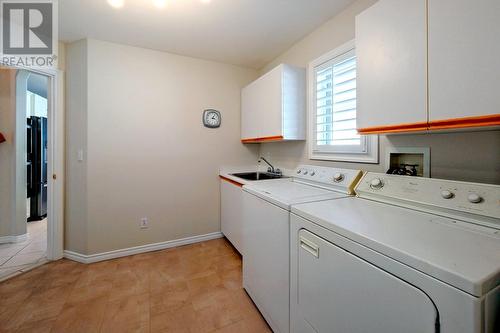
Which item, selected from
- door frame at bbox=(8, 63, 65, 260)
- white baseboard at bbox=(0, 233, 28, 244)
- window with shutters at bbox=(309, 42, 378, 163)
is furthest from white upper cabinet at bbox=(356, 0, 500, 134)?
white baseboard at bbox=(0, 233, 28, 244)

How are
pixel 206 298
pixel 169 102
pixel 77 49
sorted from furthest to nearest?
pixel 169 102
pixel 77 49
pixel 206 298

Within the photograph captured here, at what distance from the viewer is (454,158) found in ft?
3.80

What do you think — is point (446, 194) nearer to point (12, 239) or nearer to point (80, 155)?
point (80, 155)

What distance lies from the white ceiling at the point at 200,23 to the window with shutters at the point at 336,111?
0.44m

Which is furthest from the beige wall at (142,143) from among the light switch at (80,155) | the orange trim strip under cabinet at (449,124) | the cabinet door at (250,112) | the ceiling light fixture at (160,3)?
the orange trim strip under cabinet at (449,124)

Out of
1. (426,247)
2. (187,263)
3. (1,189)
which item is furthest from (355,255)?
(1,189)

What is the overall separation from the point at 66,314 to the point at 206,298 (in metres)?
1.02

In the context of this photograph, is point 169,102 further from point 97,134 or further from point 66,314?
point 66,314

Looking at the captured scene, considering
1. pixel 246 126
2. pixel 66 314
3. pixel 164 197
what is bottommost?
pixel 66 314

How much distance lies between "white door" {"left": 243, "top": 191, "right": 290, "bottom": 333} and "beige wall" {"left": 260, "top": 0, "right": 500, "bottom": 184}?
86 cm

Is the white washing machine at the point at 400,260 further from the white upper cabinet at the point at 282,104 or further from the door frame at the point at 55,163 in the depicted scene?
the door frame at the point at 55,163

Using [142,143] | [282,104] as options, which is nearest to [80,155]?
[142,143]

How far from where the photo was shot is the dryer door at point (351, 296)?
64cm

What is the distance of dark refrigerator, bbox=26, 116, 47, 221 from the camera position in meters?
3.35
